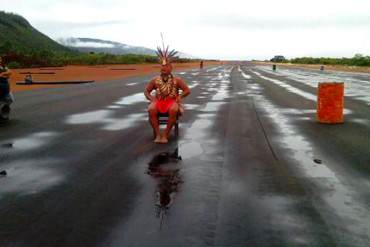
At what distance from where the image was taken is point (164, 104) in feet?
33.4

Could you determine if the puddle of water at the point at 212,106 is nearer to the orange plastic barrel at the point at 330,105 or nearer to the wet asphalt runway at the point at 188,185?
the wet asphalt runway at the point at 188,185

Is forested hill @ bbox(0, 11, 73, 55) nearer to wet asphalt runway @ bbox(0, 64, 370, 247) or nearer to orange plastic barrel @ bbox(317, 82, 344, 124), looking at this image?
orange plastic barrel @ bbox(317, 82, 344, 124)

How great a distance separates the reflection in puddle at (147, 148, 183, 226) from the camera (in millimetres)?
5789

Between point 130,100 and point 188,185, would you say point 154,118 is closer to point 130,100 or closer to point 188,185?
point 188,185

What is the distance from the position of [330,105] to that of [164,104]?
4786 millimetres

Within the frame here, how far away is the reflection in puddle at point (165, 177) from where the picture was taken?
579 centimetres

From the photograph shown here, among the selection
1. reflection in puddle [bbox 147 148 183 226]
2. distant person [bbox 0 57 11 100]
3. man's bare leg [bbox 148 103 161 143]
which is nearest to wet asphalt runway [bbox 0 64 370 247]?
reflection in puddle [bbox 147 148 183 226]

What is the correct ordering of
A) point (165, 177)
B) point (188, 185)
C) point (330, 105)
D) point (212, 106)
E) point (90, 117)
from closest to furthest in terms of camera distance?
point (188, 185) < point (165, 177) < point (330, 105) < point (90, 117) < point (212, 106)

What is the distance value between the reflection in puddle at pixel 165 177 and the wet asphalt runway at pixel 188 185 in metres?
0.01

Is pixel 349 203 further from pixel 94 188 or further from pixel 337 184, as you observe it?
pixel 94 188

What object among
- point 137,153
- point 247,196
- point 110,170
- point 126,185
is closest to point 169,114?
point 137,153

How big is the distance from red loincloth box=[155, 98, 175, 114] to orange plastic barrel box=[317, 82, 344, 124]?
4.58 meters

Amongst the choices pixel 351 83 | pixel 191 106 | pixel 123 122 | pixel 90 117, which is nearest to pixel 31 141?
pixel 123 122

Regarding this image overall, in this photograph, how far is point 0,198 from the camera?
6.02 metres
